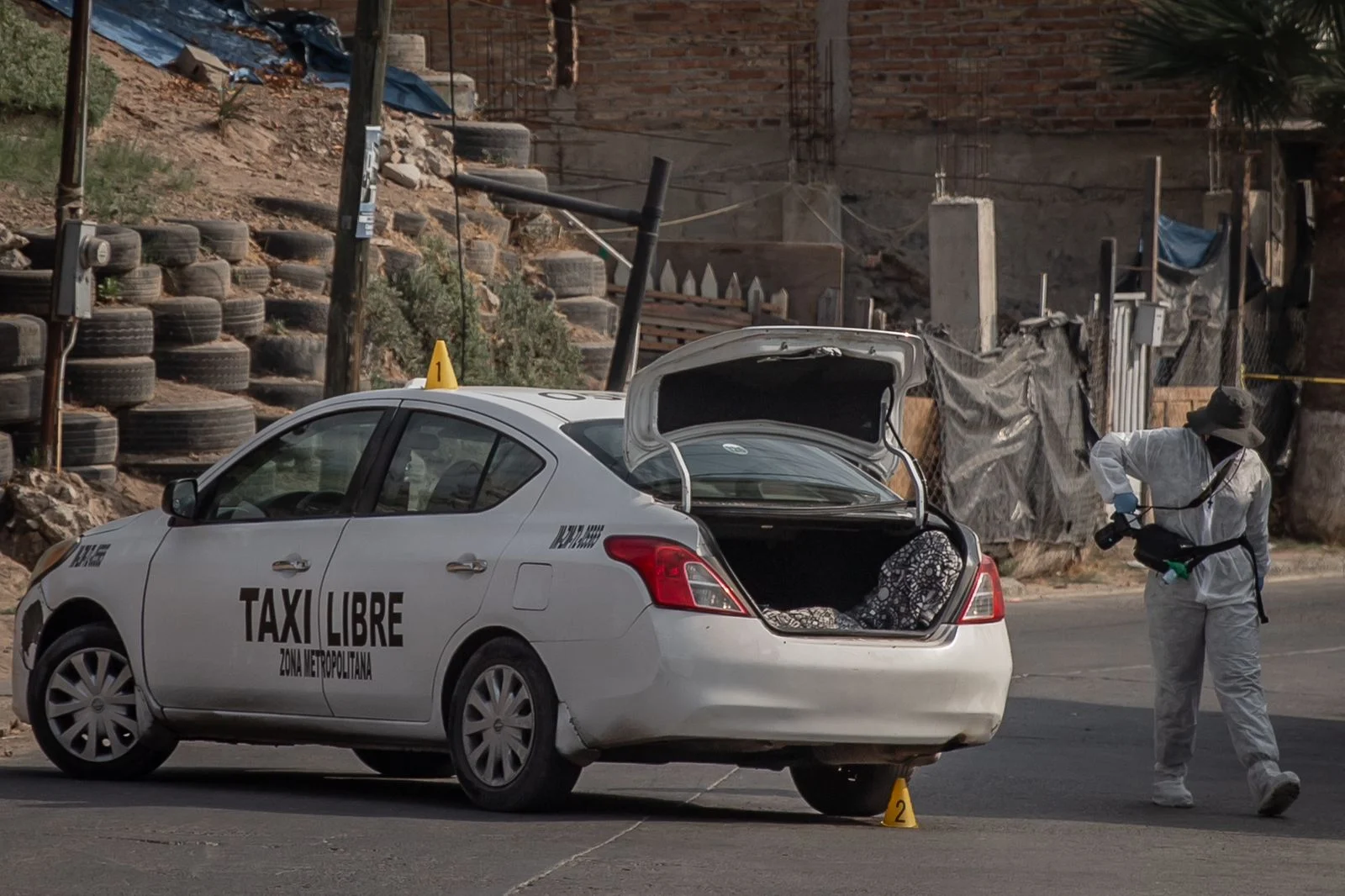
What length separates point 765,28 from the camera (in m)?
25.7

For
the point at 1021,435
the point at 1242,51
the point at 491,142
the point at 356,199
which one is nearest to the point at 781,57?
the point at 491,142

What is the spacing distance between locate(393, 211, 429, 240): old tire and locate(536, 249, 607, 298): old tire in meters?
1.54

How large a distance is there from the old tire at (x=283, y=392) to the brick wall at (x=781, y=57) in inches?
405

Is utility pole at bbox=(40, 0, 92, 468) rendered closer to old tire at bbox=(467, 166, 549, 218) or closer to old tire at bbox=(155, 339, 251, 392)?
old tire at bbox=(155, 339, 251, 392)

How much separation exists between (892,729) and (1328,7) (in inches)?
539

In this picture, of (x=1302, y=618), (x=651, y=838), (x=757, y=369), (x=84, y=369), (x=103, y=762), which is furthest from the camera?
(x=1302, y=618)

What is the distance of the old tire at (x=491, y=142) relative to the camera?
21500 mm

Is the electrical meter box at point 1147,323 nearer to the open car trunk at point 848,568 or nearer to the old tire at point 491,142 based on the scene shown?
the old tire at point 491,142

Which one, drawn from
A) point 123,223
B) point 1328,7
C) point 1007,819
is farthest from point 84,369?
point 1328,7

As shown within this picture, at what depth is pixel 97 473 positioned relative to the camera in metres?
14.8

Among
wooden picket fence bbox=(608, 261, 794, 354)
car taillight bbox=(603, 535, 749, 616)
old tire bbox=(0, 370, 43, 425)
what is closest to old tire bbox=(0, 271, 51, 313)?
old tire bbox=(0, 370, 43, 425)

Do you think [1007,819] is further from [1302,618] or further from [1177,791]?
[1302,618]

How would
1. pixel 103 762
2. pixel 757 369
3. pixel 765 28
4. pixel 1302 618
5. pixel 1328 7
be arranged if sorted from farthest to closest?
pixel 765 28 → pixel 1328 7 → pixel 1302 618 → pixel 103 762 → pixel 757 369

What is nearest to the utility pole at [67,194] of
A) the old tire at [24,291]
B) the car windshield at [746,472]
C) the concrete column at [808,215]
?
the old tire at [24,291]
